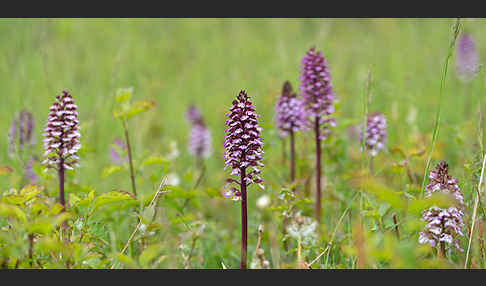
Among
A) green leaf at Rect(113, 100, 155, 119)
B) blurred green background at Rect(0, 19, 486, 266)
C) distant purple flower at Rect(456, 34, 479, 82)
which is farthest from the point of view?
distant purple flower at Rect(456, 34, 479, 82)

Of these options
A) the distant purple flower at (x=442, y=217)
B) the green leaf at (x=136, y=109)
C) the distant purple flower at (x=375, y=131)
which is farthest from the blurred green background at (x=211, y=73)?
the distant purple flower at (x=442, y=217)

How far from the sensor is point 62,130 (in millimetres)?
2377

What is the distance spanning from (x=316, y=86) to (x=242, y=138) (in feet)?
4.15

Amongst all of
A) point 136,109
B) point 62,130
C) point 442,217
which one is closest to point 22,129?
point 136,109

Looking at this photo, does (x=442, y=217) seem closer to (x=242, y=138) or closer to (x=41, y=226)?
(x=242, y=138)

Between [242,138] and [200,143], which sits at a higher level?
[200,143]

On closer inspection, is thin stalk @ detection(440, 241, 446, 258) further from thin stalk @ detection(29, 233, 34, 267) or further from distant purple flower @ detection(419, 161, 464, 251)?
thin stalk @ detection(29, 233, 34, 267)

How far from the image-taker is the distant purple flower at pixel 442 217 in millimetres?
2170

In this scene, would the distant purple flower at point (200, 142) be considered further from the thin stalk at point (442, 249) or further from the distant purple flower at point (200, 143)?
the thin stalk at point (442, 249)

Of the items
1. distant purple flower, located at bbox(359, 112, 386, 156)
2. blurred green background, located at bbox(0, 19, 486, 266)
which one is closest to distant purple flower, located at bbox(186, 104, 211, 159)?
blurred green background, located at bbox(0, 19, 486, 266)

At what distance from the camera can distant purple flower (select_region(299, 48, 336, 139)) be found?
312 cm

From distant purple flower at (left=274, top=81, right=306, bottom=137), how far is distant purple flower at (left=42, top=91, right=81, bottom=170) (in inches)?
63.1

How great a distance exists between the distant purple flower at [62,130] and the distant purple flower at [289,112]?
5.26ft

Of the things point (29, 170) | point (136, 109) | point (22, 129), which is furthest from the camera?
point (29, 170)
